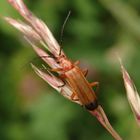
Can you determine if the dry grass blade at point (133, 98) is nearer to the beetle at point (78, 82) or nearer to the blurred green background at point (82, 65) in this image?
the beetle at point (78, 82)

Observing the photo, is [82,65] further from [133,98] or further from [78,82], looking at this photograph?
[133,98]

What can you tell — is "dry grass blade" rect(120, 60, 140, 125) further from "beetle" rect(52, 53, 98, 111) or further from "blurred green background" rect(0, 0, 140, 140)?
"blurred green background" rect(0, 0, 140, 140)

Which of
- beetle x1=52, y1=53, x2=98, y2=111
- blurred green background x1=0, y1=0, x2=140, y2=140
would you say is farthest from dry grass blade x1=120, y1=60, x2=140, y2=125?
blurred green background x1=0, y1=0, x2=140, y2=140

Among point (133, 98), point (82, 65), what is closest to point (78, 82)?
point (133, 98)

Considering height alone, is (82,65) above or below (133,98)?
below

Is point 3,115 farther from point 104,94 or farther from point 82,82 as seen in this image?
point 82,82

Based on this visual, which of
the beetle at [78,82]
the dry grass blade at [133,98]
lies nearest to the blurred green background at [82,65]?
the beetle at [78,82]

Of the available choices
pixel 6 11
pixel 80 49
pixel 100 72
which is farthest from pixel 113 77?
pixel 6 11

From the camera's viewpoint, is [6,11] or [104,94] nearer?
[6,11]
